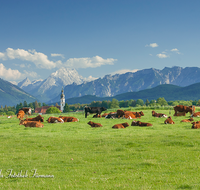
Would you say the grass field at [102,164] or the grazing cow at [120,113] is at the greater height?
the grazing cow at [120,113]

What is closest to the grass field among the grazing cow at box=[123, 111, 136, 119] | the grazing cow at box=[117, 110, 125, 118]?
the grazing cow at box=[123, 111, 136, 119]

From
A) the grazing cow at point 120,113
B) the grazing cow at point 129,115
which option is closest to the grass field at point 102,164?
the grazing cow at point 129,115

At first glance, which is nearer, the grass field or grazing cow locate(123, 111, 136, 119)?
the grass field

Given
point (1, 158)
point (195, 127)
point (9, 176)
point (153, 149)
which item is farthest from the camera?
point (195, 127)

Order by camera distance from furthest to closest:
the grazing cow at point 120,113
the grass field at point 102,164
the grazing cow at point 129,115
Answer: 1. the grazing cow at point 120,113
2. the grazing cow at point 129,115
3. the grass field at point 102,164

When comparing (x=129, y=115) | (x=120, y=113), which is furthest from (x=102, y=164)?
(x=120, y=113)

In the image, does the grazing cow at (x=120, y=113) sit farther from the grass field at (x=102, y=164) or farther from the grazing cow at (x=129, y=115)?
the grass field at (x=102, y=164)

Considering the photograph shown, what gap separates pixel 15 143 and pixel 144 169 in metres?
8.80

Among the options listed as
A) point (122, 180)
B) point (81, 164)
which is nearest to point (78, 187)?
point (122, 180)

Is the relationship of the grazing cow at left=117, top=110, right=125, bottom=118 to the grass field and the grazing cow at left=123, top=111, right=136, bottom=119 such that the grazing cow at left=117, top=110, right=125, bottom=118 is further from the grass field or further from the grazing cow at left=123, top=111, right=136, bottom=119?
the grass field

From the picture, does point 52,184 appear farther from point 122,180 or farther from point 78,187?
point 122,180

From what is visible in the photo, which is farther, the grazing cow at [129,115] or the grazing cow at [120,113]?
the grazing cow at [120,113]

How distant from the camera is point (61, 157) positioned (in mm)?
9523

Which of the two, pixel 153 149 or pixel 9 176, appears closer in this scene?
pixel 9 176
